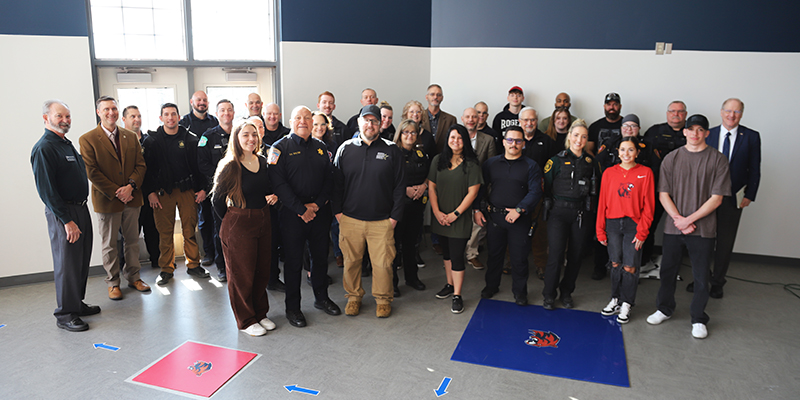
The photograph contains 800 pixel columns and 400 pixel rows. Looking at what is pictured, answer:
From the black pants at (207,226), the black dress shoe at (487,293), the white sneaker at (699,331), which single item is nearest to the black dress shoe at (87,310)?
→ the black pants at (207,226)

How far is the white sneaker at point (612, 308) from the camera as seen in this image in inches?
174

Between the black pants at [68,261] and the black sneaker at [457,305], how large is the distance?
10.1 ft

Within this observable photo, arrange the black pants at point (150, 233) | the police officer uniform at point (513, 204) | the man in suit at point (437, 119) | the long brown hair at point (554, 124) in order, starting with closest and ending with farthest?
the police officer uniform at point (513, 204) < the black pants at point (150, 233) < the long brown hair at point (554, 124) < the man in suit at point (437, 119)

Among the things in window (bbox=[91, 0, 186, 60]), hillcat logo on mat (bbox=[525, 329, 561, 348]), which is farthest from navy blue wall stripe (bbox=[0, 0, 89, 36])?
hillcat logo on mat (bbox=[525, 329, 561, 348])

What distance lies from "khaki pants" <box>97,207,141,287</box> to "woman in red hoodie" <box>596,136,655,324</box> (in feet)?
14.0

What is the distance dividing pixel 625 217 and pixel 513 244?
94 cm

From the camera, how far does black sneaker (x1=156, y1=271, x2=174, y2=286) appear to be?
5.00 m

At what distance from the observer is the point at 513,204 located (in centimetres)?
435

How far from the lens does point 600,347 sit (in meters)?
3.82

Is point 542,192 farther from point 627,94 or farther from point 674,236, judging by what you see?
point 627,94

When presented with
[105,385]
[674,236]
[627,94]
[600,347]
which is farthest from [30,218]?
[627,94]

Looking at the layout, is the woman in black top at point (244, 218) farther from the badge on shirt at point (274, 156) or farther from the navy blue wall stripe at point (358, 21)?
the navy blue wall stripe at point (358, 21)

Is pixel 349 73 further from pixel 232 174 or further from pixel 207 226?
pixel 232 174

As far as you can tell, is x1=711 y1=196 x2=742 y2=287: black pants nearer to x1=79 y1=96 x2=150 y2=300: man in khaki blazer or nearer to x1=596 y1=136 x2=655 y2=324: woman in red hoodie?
x1=596 y1=136 x2=655 y2=324: woman in red hoodie
